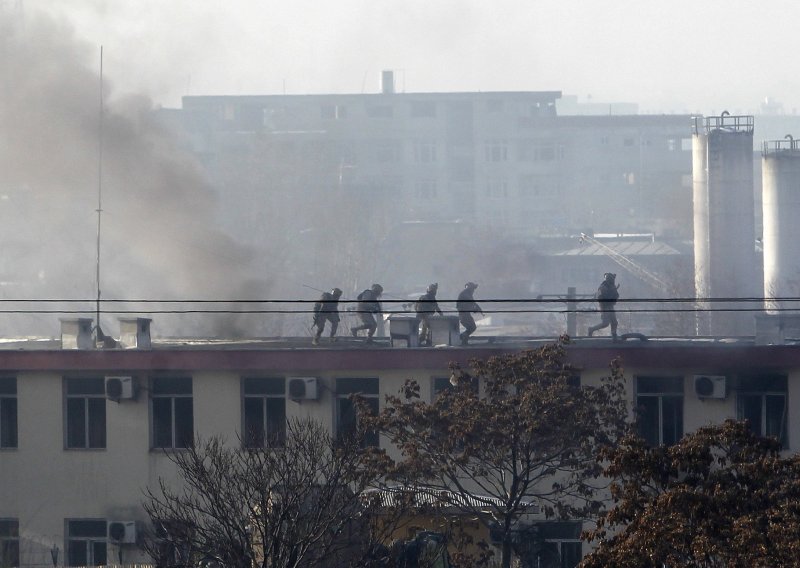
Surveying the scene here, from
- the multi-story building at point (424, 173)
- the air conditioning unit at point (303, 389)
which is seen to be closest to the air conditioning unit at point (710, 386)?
the air conditioning unit at point (303, 389)

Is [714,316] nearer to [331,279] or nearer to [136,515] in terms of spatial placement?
[136,515]

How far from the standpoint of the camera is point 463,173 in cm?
7681

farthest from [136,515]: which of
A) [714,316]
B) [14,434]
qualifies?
[714,316]

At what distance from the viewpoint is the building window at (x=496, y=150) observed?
76.9 metres

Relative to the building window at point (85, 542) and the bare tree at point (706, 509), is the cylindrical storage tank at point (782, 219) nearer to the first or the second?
the building window at point (85, 542)

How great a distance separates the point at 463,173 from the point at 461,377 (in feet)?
205

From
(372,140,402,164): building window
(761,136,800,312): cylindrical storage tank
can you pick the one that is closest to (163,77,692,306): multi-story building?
(372,140,402,164): building window

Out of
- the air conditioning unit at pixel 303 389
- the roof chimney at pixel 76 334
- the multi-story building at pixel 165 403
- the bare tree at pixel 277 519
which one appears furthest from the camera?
the roof chimney at pixel 76 334

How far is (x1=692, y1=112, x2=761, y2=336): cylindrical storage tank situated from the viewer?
117 feet

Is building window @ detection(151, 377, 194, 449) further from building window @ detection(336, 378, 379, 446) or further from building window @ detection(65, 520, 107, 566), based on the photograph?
building window @ detection(336, 378, 379, 446)

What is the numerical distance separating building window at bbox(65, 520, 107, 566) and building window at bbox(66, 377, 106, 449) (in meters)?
1.00

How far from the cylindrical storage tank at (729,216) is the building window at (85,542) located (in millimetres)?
21547

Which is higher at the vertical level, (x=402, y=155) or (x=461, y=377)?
(x=402, y=155)

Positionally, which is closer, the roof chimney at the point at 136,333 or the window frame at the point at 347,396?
the window frame at the point at 347,396
